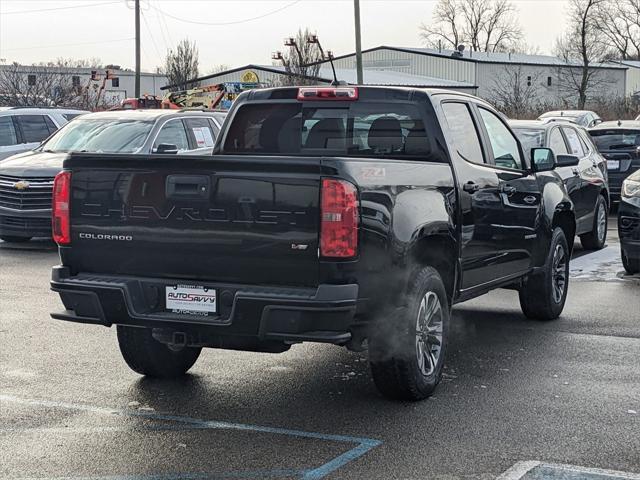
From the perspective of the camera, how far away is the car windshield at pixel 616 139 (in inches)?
732

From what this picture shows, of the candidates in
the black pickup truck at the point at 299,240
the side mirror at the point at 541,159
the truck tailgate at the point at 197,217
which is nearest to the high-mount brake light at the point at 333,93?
the black pickup truck at the point at 299,240

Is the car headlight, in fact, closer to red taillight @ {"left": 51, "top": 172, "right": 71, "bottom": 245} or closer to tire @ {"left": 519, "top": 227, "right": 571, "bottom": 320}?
tire @ {"left": 519, "top": 227, "right": 571, "bottom": 320}

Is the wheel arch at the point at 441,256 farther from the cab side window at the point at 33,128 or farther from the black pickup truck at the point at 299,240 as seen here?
the cab side window at the point at 33,128

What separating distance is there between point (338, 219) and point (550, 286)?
3.84 metres

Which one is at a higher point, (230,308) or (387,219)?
(387,219)

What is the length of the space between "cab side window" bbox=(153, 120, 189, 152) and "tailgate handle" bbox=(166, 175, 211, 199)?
8513 mm

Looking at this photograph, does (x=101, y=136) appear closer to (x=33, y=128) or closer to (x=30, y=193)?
(x=30, y=193)

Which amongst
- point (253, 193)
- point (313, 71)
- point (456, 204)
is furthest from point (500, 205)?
point (313, 71)

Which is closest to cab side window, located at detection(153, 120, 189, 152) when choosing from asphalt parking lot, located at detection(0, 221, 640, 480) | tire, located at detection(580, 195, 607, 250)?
tire, located at detection(580, 195, 607, 250)

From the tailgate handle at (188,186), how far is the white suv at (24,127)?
12.2 m

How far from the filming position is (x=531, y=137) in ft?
41.9

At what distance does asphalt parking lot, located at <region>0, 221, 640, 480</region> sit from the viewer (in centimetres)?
501

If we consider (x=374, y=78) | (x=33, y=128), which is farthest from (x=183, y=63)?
(x=33, y=128)

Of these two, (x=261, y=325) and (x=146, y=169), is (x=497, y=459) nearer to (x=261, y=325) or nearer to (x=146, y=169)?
(x=261, y=325)
